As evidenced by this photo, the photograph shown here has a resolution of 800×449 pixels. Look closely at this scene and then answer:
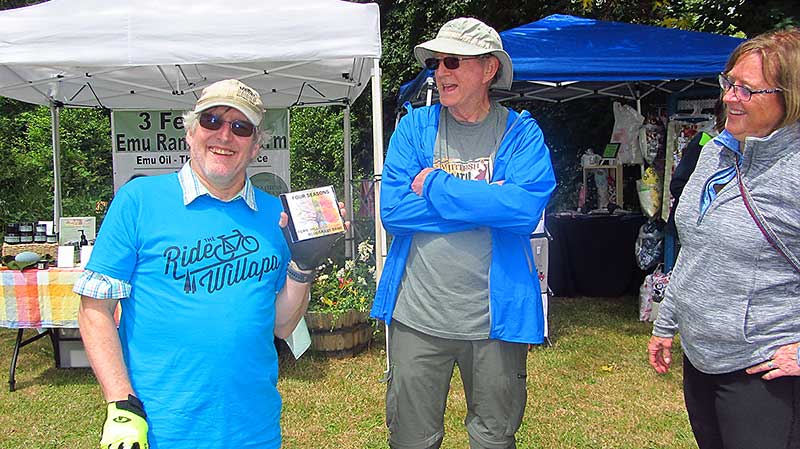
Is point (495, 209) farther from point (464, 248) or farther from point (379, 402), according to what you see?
point (379, 402)

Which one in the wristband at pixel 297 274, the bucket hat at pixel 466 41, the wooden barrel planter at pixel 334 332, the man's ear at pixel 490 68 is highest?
the bucket hat at pixel 466 41

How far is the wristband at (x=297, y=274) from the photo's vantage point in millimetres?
1826

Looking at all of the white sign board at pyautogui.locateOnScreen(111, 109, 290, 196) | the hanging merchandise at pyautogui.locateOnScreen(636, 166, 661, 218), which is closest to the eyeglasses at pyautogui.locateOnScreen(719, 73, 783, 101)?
the hanging merchandise at pyautogui.locateOnScreen(636, 166, 661, 218)

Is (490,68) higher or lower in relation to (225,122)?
higher

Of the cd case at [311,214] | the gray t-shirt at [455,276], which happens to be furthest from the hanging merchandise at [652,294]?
the cd case at [311,214]

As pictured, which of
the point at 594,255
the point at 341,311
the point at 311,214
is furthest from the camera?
the point at 594,255

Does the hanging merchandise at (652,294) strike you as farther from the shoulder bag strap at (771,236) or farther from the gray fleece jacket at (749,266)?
the shoulder bag strap at (771,236)

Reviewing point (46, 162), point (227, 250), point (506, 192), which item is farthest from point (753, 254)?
point (46, 162)

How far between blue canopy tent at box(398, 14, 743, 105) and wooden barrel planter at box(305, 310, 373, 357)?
2.15 meters

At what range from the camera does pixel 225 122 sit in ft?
5.49

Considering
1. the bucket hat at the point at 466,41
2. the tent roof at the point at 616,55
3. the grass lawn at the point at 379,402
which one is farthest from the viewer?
the tent roof at the point at 616,55

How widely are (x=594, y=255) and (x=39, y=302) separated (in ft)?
17.3

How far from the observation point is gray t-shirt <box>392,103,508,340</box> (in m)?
2.17

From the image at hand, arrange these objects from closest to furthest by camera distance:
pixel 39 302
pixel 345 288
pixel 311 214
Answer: pixel 311 214 < pixel 39 302 < pixel 345 288
